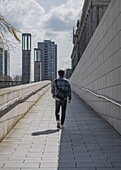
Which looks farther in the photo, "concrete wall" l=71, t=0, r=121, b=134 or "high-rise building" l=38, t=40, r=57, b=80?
"high-rise building" l=38, t=40, r=57, b=80

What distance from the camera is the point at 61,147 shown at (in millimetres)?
5414

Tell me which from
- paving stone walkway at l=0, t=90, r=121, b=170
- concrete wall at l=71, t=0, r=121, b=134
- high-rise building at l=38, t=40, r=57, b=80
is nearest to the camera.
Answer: paving stone walkway at l=0, t=90, r=121, b=170

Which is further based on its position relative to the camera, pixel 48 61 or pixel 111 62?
pixel 48 61

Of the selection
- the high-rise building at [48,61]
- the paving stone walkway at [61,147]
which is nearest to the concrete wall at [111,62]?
the paving stone walkway at [61,147]

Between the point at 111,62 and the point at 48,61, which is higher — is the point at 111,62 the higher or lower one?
the lower one

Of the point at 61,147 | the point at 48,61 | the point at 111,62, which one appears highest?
the point at 48,61

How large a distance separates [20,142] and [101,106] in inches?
162

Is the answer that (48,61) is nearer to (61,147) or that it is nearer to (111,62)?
(111,62)

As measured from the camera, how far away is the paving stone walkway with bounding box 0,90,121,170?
432 centimetres

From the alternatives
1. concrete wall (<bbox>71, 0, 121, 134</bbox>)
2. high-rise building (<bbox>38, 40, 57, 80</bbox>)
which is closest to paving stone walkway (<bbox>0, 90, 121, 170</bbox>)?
concrete wall (<bbox>71, 0, 121, 134</bbox>)

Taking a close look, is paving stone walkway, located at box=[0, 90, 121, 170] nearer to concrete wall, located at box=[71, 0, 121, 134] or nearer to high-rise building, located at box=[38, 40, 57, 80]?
concrete wall, located at box=[71, 0, 121, 134]

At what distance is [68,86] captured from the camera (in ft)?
24.8

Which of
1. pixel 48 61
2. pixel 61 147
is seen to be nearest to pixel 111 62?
pixel 61 147

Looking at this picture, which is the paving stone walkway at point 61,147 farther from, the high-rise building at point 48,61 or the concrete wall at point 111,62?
the high-rise building at point 48,61
